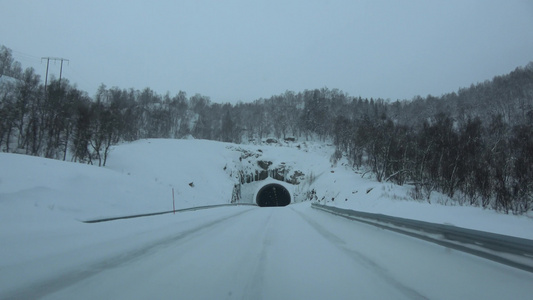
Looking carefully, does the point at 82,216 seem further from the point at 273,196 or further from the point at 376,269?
the point at 273,196

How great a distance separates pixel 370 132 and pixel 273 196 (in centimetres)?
3178

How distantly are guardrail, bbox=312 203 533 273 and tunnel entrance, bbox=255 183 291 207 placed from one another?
49.8 metres

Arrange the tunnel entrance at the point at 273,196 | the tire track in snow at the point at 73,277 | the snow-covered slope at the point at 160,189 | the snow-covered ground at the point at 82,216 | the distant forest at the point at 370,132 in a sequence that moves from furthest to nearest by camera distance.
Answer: the tunnel entrance at the point at 273,196
the distant forest at the point at 370,132
the snow-covered slope at the point at 160,189
the snow-covered ground at the point at 82,216
the tire track in snow at the point at 73,277

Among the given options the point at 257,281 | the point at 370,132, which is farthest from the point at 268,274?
the point at 370,132

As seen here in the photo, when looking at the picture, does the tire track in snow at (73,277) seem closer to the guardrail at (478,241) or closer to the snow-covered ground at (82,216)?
the snow-covered ground at (82,216)

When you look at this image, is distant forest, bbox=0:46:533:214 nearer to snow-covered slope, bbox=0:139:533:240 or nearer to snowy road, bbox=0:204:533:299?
snow-covered slope, bbox=0:139:533:240

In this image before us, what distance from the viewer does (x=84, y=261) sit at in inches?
163

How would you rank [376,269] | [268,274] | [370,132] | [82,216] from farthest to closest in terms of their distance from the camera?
1. [370,132]
2. [82,216]
3. [376,269]
4. [268,274]

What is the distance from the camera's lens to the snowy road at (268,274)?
3.02 metres

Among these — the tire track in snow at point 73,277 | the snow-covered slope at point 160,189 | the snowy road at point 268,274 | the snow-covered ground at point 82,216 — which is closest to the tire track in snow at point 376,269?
the snowy road at point 268,274

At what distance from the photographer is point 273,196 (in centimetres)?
6662

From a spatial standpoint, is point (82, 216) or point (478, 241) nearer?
point (478, 241)

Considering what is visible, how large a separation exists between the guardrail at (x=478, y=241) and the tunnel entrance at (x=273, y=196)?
49.8 meters

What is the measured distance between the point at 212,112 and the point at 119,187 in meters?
103
